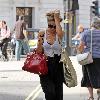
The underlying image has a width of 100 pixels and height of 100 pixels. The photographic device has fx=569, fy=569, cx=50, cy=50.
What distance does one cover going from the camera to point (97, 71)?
1042 cm

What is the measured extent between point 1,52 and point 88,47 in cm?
1333

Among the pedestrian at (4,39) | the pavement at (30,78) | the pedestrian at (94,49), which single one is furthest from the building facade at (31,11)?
the pedestrian at (94,49)

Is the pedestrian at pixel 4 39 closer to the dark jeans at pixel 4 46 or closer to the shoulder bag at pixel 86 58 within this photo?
the dark jeans at pixel 4 46

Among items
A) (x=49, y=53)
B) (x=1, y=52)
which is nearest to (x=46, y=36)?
(x=49, y=53)

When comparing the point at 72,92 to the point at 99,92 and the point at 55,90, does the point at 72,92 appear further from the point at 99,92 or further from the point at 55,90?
the point at 55,90

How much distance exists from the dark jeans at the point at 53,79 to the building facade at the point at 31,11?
3328cm

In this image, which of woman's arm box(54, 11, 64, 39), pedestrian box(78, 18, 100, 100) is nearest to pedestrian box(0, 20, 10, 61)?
pedestrian box(78, 18, 100, 100)

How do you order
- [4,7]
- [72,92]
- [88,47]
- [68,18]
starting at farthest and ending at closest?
[4,7] < [68,18] < [72,92] < [88,47]

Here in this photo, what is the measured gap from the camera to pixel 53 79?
330 inches

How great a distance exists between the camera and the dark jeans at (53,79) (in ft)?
27.3

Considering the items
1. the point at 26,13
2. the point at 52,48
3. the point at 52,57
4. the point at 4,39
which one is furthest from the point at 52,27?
the point at 26,13

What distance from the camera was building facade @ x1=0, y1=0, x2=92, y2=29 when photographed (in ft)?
139

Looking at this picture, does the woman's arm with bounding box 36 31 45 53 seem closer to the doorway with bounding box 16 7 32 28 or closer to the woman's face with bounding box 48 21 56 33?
the woman's face with bounding box 48 21 56 33

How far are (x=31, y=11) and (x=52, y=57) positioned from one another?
35561mm
